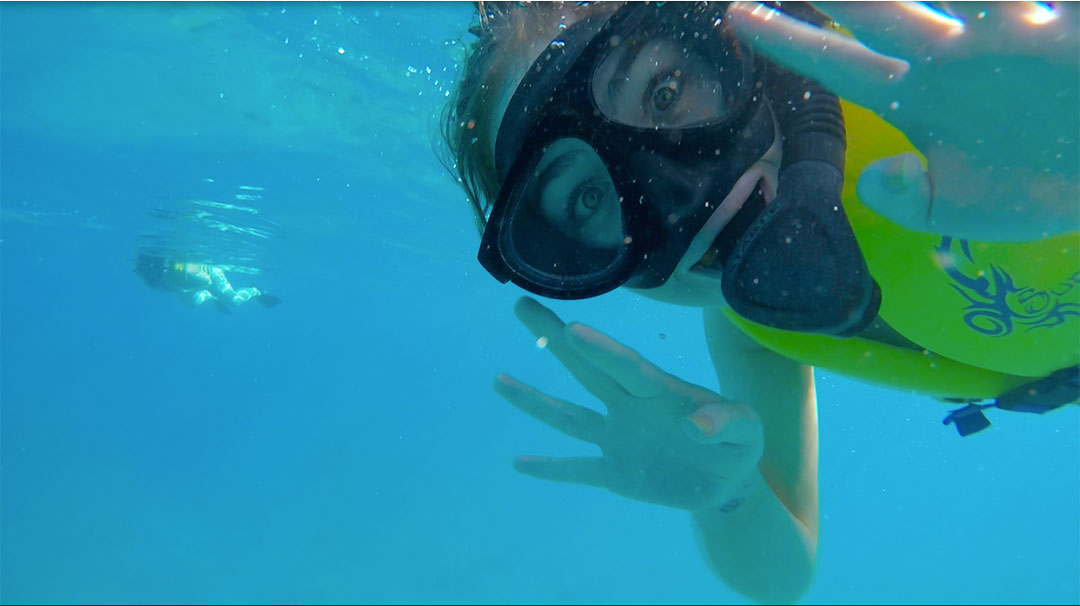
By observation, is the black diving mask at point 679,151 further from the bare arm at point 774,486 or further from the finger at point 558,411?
the bare arm at point 774,486

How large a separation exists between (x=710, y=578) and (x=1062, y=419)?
1250 inches

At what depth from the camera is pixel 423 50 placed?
9.66 m

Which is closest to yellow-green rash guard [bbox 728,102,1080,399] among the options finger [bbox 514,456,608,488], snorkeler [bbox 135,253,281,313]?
finger [bbox 514,456,608,488]

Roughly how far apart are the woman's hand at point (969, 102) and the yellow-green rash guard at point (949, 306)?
3.14ft

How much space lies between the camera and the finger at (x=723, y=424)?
2.22 metres

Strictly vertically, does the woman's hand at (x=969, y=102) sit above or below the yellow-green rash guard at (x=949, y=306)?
above

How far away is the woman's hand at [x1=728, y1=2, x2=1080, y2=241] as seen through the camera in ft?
3.82

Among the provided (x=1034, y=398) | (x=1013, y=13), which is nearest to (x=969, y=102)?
(x=1013, y=13)

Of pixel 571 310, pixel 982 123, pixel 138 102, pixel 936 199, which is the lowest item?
pixel 571 310

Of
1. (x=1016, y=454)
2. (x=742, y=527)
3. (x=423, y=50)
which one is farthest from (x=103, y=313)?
(x=1016, y=454)

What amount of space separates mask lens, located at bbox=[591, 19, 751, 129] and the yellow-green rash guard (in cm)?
57

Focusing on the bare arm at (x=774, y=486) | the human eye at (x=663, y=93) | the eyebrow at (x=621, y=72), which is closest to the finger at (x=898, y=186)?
the human eye at (x=663, y=93)

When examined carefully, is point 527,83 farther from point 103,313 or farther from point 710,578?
point 103,313

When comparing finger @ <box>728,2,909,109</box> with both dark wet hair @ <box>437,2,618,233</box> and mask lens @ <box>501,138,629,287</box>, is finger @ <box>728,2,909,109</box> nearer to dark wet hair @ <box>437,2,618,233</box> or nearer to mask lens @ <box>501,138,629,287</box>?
mask lens @ <box>501,138,629,287</box>
